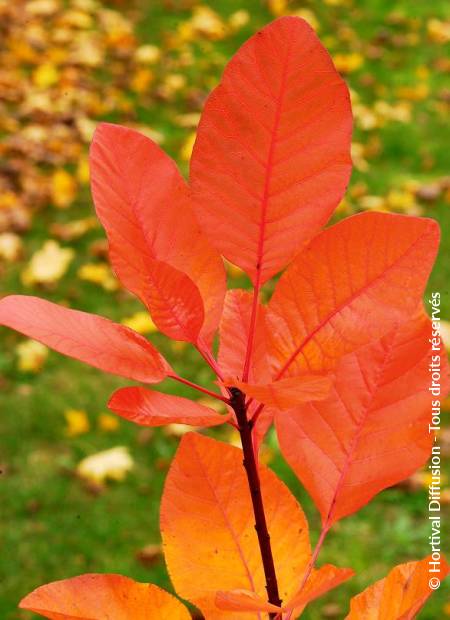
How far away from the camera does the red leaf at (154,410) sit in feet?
1.11

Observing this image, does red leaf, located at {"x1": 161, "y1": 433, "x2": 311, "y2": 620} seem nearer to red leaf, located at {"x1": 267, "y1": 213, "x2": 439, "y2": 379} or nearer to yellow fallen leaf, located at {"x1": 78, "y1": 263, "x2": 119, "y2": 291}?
red leaf, located at {"x1": 267, "y1": 213, "x2": 439, "y2": 379}

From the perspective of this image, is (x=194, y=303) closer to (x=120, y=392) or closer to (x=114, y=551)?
(x=120, y=392)


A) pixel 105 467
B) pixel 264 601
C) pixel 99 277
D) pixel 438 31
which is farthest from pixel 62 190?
pixel 264 601

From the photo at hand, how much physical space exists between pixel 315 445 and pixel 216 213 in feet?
0.47

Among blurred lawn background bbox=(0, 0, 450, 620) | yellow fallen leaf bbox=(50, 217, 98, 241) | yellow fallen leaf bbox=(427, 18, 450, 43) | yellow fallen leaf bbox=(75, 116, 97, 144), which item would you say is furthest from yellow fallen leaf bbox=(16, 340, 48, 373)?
yellow fallen leaf bbox=(427, 18, 450, 43)

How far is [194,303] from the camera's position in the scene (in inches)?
14.6

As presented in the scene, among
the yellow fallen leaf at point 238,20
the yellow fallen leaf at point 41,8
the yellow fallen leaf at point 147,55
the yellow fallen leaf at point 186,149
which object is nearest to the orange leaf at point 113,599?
the yellow fallen leaf at point 186,149

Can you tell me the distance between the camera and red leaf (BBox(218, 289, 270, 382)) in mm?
438

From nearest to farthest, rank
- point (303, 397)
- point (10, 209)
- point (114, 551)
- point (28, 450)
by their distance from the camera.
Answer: point (303, 397) < point (114, 551) < point (28, 450) < point (10, 209)

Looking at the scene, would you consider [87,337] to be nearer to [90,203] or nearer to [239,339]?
[239,339]

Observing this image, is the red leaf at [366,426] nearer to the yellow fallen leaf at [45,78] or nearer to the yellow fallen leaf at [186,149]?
the yellow fallen leaf at [186,149]

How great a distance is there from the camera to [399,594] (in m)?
0.40

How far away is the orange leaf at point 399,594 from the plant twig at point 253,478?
0.05 m

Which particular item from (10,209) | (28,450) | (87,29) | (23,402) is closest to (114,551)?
(28,450)
